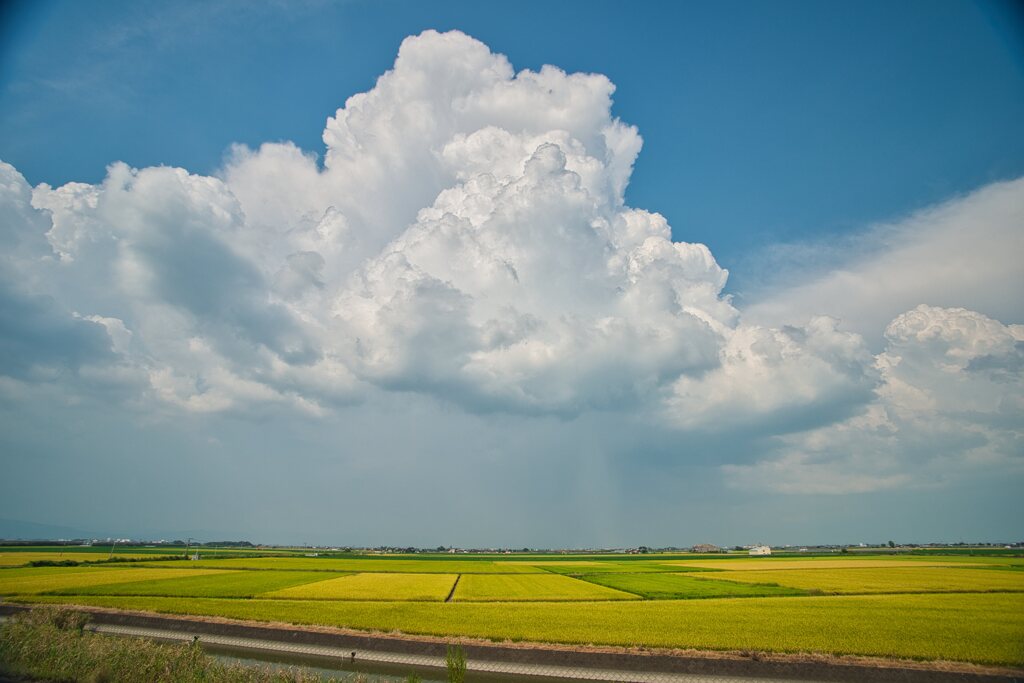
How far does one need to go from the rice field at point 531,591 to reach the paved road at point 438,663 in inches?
623

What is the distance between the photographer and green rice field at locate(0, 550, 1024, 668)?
92.8ft

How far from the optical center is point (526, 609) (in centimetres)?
3856

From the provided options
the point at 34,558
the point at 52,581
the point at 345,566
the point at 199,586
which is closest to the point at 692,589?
the point at 199,586

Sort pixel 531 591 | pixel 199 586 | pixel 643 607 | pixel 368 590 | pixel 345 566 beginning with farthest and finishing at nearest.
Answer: pixel 345 566
pixel 531 591
pixel 199 586
pixel 368 590
pixel 643 607

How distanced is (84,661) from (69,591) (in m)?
35.8

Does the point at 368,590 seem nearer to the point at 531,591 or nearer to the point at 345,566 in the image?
the point at 531,591

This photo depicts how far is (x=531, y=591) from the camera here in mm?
52062

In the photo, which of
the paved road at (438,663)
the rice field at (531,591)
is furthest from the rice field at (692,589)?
the paved road at (438,663)

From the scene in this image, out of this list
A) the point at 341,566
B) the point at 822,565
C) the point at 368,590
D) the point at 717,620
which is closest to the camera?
the point at 717,620

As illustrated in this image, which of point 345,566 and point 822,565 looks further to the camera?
point 345,566

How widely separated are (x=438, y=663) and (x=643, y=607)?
18598mm

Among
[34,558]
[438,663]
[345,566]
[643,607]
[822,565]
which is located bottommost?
[345,566]

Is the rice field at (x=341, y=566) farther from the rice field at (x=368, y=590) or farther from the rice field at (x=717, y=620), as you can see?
the rice field at (x=717, y=620)

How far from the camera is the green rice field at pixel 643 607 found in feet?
92.8
